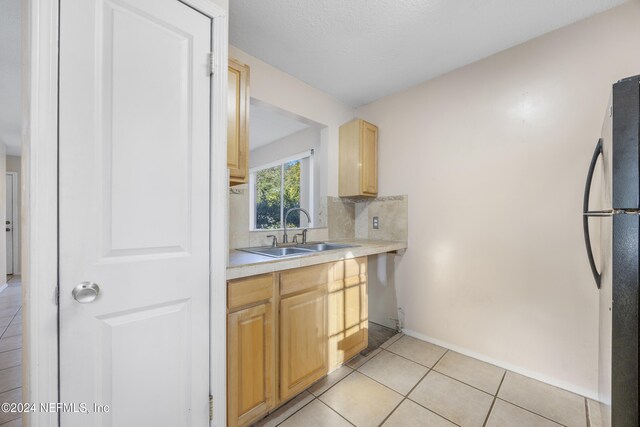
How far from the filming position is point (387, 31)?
1773mm

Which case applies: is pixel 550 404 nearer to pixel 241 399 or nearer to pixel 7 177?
pixel 241 399

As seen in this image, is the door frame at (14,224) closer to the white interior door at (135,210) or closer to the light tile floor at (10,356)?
the light tile floor at (10,356)

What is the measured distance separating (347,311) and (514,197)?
1.50m

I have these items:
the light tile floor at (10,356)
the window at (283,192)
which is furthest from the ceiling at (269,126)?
the light tile floor at (10,356)

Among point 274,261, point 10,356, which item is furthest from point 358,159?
point 10,356

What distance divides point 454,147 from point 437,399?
188 cm

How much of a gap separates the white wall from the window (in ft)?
2.45

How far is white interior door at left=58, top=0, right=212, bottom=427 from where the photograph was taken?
891 mm

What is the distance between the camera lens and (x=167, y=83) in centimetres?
108


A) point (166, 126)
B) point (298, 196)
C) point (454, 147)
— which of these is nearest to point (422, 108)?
point (454, 147)

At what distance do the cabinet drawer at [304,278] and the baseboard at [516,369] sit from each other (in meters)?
1.31

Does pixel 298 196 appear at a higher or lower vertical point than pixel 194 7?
lower

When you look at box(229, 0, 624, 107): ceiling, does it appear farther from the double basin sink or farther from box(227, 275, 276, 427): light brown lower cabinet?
box(227, 275, 276, 427): light brown lower cabinet

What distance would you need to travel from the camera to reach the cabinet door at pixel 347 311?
1846 mm
